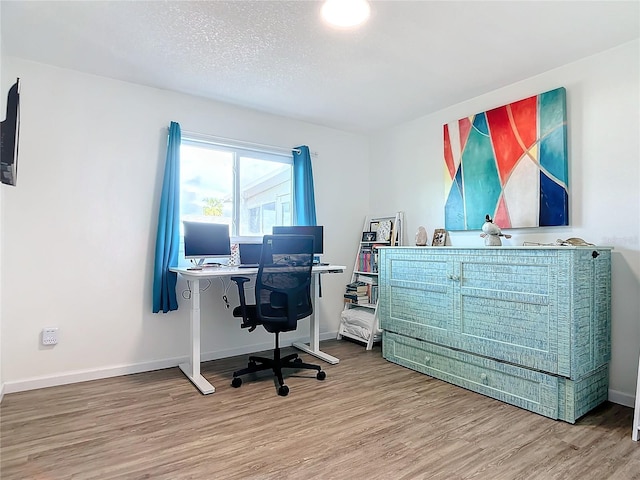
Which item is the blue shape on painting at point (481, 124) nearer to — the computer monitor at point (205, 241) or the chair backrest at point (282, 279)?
the chair backrest at point (282, 279)

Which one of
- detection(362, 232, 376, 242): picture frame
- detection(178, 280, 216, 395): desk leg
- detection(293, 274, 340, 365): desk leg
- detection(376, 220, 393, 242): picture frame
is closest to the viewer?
detection(178, 280, 216, 395): desk leg

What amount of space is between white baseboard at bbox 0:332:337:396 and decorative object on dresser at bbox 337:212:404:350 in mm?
1077

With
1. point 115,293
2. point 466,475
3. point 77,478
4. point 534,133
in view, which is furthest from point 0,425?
point 534,133

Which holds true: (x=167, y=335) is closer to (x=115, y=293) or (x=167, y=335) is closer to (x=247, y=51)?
(x=115, y=293)

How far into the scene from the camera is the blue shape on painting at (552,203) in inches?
109

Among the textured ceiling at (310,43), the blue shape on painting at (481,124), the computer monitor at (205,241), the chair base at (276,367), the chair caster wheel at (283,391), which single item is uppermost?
the textured ceiling at (310,43)

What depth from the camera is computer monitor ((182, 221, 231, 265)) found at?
3158mm

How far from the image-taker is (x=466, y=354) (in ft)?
9.18

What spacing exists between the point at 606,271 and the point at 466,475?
176 centimetres

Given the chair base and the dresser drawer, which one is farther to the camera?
the chair base

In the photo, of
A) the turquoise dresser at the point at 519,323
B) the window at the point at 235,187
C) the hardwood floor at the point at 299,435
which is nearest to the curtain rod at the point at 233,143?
the window at the point at 235,187

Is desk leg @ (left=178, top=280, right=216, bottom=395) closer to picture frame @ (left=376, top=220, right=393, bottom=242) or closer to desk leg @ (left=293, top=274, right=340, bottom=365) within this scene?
desk leg @ (left=293, top=274, right=340, bottom=365)

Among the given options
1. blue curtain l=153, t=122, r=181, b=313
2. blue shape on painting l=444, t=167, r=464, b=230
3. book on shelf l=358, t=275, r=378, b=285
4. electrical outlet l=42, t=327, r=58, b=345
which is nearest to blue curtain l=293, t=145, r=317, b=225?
book on shelf l=358, t=275, r=378, b=285

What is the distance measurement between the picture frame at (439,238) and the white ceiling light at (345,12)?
214 cm
